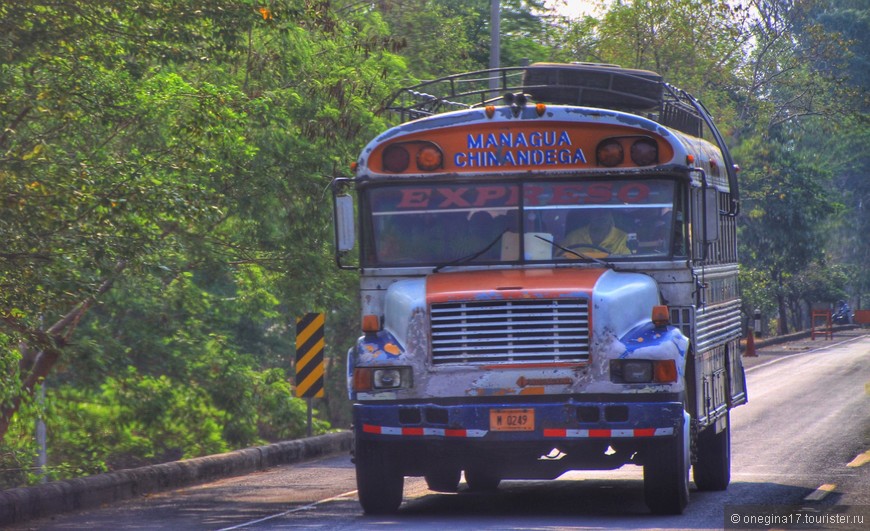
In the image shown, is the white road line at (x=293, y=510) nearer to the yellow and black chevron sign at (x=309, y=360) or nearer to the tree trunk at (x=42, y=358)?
the tree trunk at (x=42, y=358)

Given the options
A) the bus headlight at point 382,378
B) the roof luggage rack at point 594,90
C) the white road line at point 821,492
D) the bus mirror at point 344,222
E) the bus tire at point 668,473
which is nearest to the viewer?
the bus tire at point 668,473

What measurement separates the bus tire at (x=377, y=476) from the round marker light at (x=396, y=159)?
2.14m

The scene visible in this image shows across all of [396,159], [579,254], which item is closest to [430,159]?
[396,159]

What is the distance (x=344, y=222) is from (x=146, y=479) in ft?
12.5

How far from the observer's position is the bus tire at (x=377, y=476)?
10961mm

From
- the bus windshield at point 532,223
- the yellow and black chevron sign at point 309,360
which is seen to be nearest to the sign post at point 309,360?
the yellow and black chevron sign at point 309,360

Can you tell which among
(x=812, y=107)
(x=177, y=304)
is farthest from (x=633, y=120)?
(x=812, y=107)

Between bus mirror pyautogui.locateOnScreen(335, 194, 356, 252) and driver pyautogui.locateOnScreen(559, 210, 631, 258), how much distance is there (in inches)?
65.5

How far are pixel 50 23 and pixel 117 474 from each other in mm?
4070

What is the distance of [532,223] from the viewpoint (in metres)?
11.1

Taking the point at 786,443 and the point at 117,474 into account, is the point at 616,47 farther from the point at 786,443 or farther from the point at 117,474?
the point at 117,474

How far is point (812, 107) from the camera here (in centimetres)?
4800

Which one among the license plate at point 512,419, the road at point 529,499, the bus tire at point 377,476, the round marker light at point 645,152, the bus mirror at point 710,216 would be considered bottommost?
the road at point 529,499

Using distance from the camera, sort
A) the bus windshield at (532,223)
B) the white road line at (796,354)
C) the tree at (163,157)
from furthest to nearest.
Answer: the white road line at (796,354) → the tree at (163,157) → the bus windshield at (532,223)
